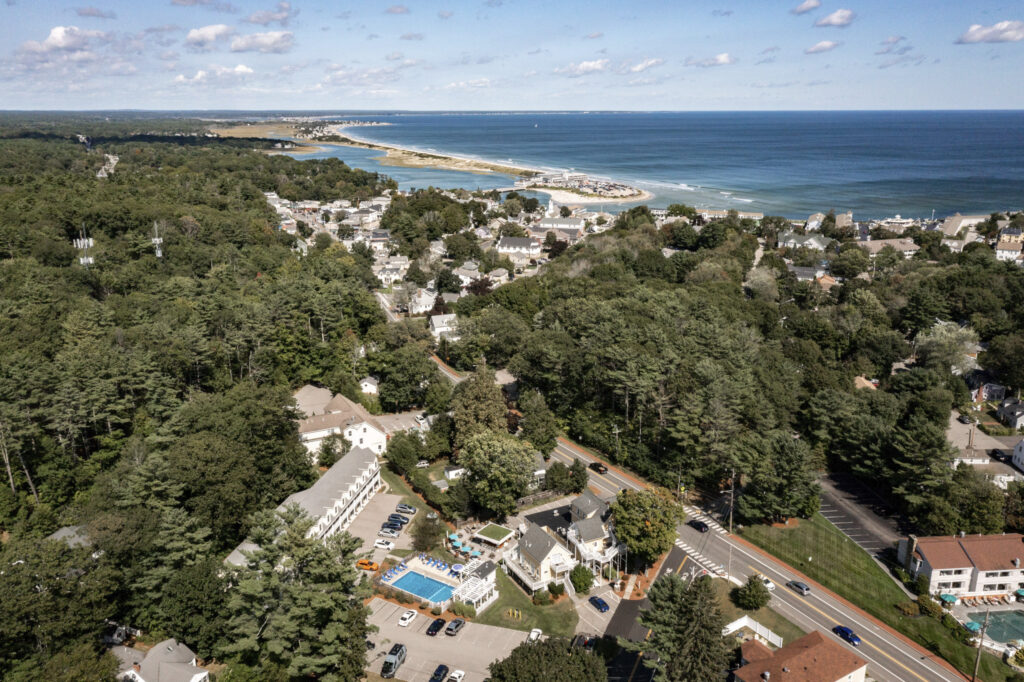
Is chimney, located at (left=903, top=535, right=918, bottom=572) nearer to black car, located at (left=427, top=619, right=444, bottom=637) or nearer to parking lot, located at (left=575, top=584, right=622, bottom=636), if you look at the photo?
parking lot, located at (left=575, top=584, right=622, bottom=636)

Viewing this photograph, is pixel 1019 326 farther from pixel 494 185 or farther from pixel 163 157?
pixel 163 157

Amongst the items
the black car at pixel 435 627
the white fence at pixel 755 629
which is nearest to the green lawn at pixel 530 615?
the black car at pixel 435 627

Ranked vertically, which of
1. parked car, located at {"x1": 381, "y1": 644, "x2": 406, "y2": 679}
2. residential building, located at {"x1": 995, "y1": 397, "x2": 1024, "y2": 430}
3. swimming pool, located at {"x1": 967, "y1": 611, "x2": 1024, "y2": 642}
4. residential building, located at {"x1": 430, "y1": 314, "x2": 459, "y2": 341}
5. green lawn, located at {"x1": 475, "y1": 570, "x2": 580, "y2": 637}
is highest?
residential building, located at {"x1": 430, "y1": 314, "x2": 459, "y2": 341}

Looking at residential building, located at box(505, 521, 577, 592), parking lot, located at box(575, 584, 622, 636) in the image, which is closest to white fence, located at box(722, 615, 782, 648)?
parking lot, located at box(575, 584, 622, 636)

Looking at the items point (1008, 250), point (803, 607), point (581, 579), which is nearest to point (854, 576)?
point (803, 607)

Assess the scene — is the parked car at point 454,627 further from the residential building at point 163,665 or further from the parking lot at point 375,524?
the residential building at point 163,665

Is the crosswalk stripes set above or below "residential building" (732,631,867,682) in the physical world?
below
